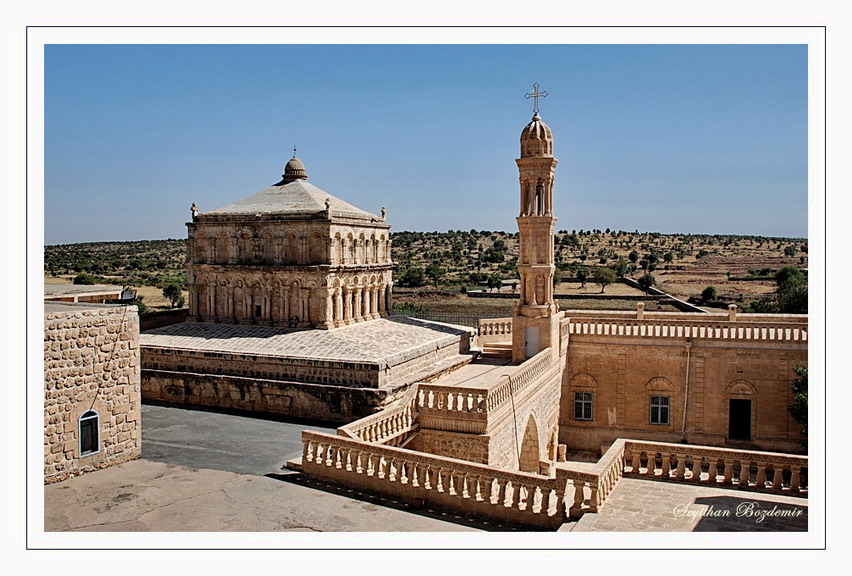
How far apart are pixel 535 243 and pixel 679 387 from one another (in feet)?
20.7

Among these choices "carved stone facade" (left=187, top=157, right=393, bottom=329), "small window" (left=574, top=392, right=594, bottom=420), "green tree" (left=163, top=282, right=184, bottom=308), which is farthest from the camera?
"green tree" (left=163, top=282, right=184, bottom=308)

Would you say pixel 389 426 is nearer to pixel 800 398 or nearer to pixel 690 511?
pixel 690 511

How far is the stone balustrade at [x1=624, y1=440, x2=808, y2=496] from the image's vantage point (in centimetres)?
1166

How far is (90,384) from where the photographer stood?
12781 mm

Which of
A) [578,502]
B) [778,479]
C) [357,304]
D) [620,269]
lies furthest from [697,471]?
[620,269]

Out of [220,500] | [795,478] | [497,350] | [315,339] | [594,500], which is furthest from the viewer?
[497,350]

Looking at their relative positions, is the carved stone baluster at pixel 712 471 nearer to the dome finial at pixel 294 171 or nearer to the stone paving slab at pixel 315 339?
the stone paving slab at pixel 315 339

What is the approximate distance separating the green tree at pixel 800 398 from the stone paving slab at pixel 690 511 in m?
9.82

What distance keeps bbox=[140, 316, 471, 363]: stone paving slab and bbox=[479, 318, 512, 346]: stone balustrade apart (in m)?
1.89

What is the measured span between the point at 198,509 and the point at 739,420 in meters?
17.0

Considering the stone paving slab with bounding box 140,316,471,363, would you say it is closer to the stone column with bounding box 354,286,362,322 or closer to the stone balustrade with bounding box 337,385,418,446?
the stone column with bounding box 354,286,362,322

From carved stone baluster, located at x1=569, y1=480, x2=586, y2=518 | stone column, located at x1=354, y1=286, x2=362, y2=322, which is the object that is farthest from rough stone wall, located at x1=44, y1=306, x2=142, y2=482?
stone column, located at x1=354, y1=286, x2=362, y2=322
